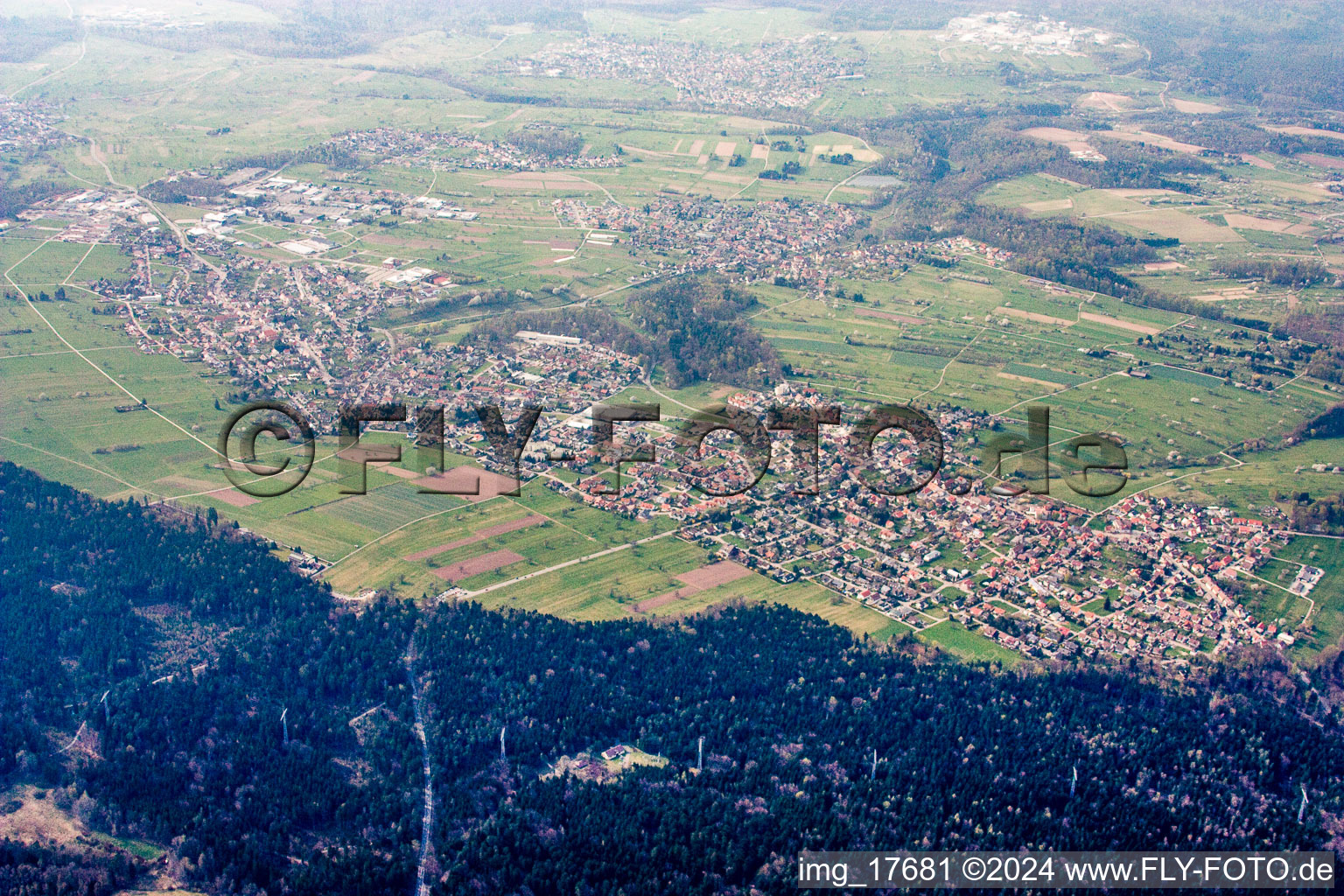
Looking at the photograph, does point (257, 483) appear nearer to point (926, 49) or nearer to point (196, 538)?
point (196, 538)

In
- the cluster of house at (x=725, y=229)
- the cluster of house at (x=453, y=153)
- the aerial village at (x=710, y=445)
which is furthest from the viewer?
the cluster of house at (x=453, y=153)

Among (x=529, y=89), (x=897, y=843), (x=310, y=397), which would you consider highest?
(x=529, y=89)

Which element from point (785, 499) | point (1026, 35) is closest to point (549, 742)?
point (785, 499)

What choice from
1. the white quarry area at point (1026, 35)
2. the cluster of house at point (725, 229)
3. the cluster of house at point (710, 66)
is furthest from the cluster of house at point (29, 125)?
the white quarry area at point (1026, 35)

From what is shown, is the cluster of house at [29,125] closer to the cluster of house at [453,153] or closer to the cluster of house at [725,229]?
the cluster of house at [453,153]

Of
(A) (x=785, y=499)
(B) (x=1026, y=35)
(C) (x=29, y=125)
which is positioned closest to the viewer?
(A) (x=785, y=499)

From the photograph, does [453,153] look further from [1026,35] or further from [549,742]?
[549,742]

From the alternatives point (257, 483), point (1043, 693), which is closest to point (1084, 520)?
point (1043, 693)
